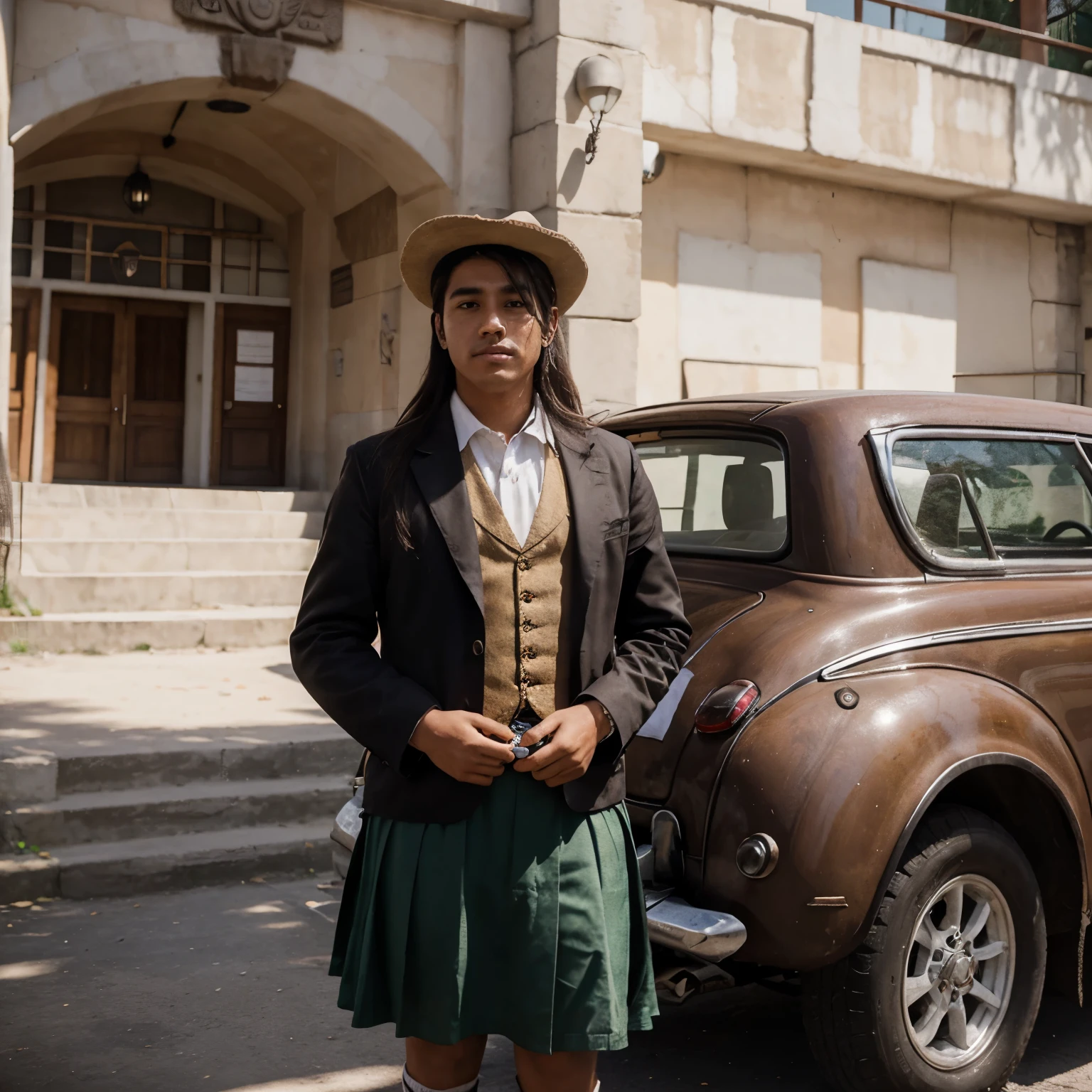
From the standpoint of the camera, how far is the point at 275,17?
992 centimetres

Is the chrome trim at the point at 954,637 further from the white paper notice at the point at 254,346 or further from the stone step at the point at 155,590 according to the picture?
the white paper notice at the point at 254,346

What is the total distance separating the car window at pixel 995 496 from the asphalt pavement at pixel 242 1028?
1473mm

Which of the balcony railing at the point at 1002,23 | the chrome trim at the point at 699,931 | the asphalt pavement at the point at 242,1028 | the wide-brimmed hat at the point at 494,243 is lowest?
the asphalt pavement at the point at 242,1028

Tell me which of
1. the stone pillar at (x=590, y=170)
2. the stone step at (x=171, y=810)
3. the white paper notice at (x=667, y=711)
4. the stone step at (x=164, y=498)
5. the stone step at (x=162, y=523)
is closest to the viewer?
the white paper notice at (x=667, y=711)

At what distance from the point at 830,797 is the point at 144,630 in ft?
22.5

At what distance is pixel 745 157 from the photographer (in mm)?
12867

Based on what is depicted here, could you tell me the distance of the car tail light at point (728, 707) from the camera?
321cm

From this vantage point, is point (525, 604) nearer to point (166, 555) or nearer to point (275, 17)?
point (166, 555)

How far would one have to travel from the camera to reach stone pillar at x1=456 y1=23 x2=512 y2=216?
35.0 feet

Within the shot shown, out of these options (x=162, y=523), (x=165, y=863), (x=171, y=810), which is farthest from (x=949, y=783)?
(x=162, y=523)

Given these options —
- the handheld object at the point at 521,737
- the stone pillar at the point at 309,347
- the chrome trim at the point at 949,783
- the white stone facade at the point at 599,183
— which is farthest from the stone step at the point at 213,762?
the stone pillar at the point at 309,347

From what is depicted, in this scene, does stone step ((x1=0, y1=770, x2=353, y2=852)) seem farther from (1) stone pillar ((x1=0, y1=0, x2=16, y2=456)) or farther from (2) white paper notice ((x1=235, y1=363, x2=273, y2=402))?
(2) white paper notice ((x1=235, y1=363, x2=273, y2=402))

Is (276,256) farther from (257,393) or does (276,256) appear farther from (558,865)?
(558,865)

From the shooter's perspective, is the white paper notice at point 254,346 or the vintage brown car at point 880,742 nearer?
the vintage brown car at point 880,742
